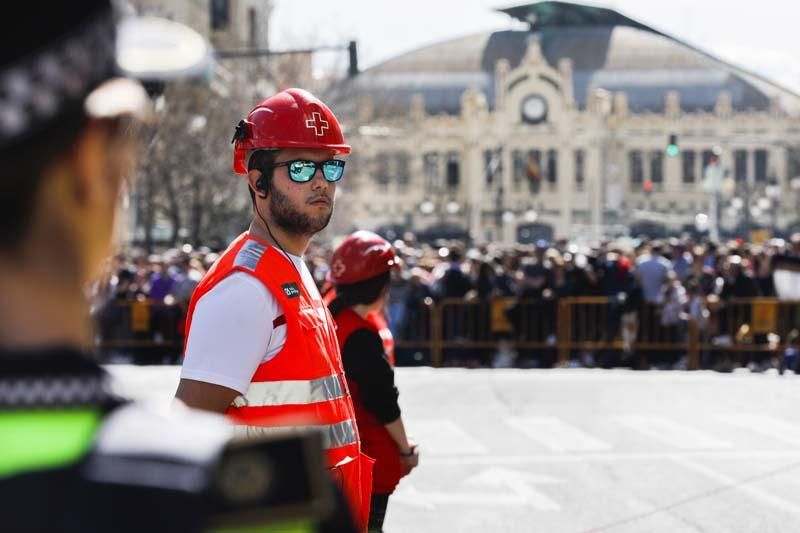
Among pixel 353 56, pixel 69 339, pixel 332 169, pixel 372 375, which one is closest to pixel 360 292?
pixel 372 375

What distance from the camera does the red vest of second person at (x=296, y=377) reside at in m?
3.28

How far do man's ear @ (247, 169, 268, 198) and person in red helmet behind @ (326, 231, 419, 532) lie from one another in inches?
56.5

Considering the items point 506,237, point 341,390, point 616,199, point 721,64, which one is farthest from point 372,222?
point 341,390

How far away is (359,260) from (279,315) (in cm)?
208

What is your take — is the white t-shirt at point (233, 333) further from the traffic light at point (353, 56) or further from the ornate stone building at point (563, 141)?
the ornate stone building at point (563, 141)

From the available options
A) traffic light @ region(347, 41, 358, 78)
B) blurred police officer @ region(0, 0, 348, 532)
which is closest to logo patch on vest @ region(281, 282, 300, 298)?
blurred police officer @ region(0, 0, 348, 532)

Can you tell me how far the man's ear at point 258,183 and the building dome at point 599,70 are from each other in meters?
106

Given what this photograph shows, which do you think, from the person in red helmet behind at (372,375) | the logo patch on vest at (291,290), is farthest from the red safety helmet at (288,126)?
the person in red helmet behind at (372,375)

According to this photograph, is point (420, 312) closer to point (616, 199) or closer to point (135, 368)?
point (135, 368)

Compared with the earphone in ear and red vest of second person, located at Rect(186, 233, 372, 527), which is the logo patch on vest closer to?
red vest of second person, located at Rect(186, 233, 372, 527)

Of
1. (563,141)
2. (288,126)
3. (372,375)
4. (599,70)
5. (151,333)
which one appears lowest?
(151,333)

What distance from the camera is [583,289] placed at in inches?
797

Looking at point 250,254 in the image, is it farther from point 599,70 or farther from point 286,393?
point 599,70

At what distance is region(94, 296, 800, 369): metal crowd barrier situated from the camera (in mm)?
19578
